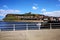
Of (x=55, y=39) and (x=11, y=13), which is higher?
(x=11, y=13)


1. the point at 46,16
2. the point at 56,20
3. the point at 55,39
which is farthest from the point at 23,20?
the point at 55,39

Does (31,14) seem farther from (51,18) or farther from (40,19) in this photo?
(51,18)

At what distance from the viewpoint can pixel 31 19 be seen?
7902mm

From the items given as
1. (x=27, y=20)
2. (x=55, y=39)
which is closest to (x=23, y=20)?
(x=27, y=20)

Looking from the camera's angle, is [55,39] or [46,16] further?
[46,16]

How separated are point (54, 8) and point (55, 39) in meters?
3.57

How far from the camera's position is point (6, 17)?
7.57m

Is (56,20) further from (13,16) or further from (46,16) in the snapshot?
(13,16)

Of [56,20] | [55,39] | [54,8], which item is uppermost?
[54,8]

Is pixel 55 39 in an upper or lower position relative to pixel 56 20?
lower

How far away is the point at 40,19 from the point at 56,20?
871mm

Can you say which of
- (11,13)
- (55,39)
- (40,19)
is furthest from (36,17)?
(55,39)

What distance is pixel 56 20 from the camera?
7902 millimetres

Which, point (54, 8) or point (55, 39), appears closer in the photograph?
point (55, 39)
